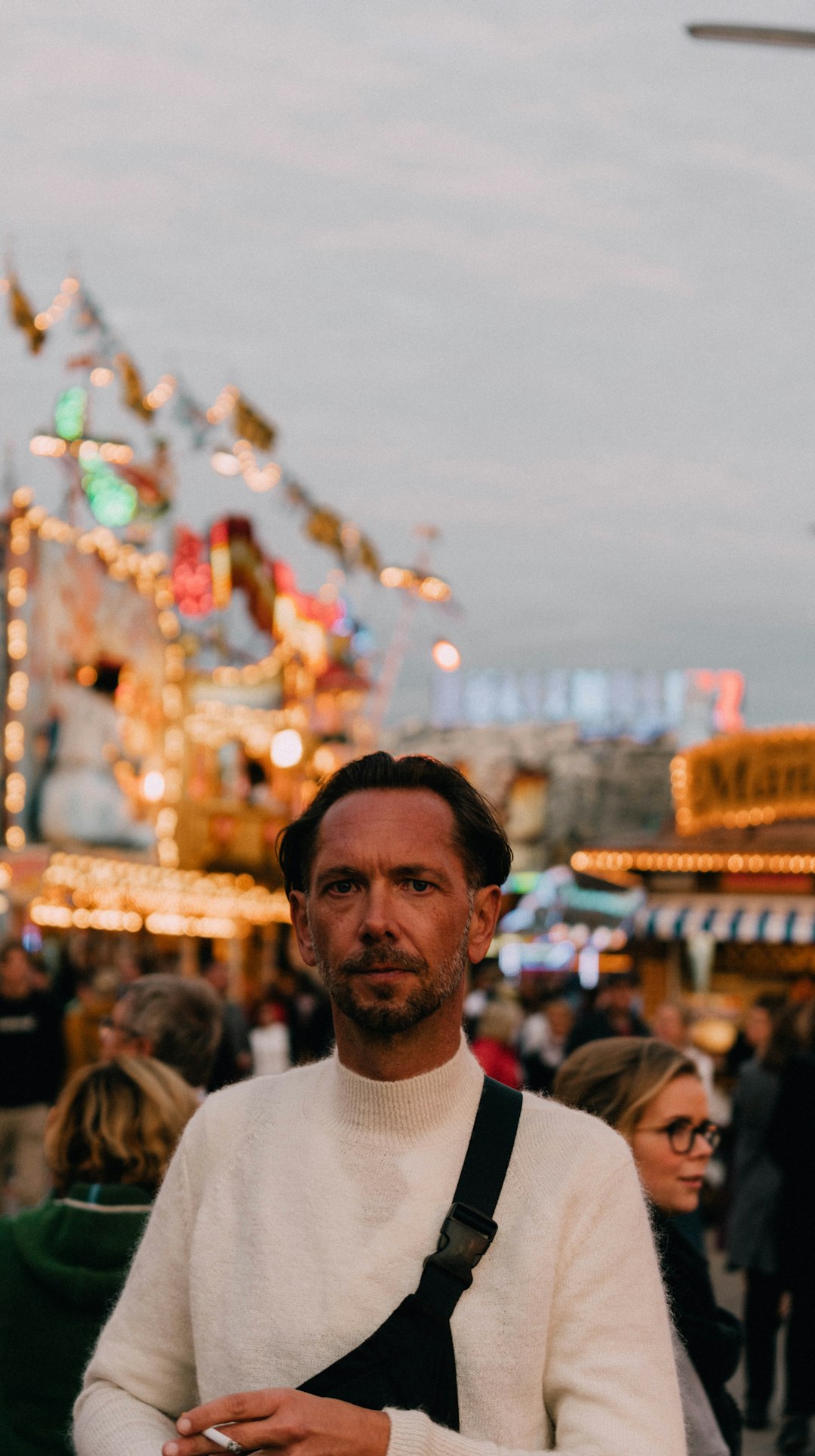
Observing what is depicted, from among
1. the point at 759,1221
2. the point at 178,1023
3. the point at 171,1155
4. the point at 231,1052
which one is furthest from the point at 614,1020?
the point at 171,1155

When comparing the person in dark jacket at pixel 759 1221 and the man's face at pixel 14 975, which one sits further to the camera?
the man's face at pixel 14 975

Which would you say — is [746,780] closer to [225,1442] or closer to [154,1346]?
[154,1346]

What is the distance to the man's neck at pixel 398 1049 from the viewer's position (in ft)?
7.50

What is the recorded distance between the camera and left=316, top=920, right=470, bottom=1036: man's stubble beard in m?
2.26

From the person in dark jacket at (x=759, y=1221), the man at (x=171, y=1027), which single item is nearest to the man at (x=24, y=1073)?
the person in dark jacket at (x=759, y=1221)

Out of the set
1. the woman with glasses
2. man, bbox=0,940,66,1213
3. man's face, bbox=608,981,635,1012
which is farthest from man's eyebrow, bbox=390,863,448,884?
man's face, bbox=608,981,635,1012

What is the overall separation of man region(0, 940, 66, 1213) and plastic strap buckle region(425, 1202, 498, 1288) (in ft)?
25.0

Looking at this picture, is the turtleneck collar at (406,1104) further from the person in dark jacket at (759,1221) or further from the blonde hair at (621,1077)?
the person in dark jacket at (759,1221)

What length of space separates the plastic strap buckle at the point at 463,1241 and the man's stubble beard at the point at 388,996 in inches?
9.6

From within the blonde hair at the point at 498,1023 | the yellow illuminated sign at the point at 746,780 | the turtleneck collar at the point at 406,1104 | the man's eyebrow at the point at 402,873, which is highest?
the man's eyebrow at the point at 402,873

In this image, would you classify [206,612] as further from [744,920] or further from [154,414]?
[744,920]

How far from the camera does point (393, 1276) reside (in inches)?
87.3

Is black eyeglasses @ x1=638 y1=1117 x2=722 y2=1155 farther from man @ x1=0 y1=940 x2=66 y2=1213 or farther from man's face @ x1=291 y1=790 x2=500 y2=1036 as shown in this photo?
man @ x1=0 y1=940 x2=66 y2=1213

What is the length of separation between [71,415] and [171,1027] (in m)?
21.3
